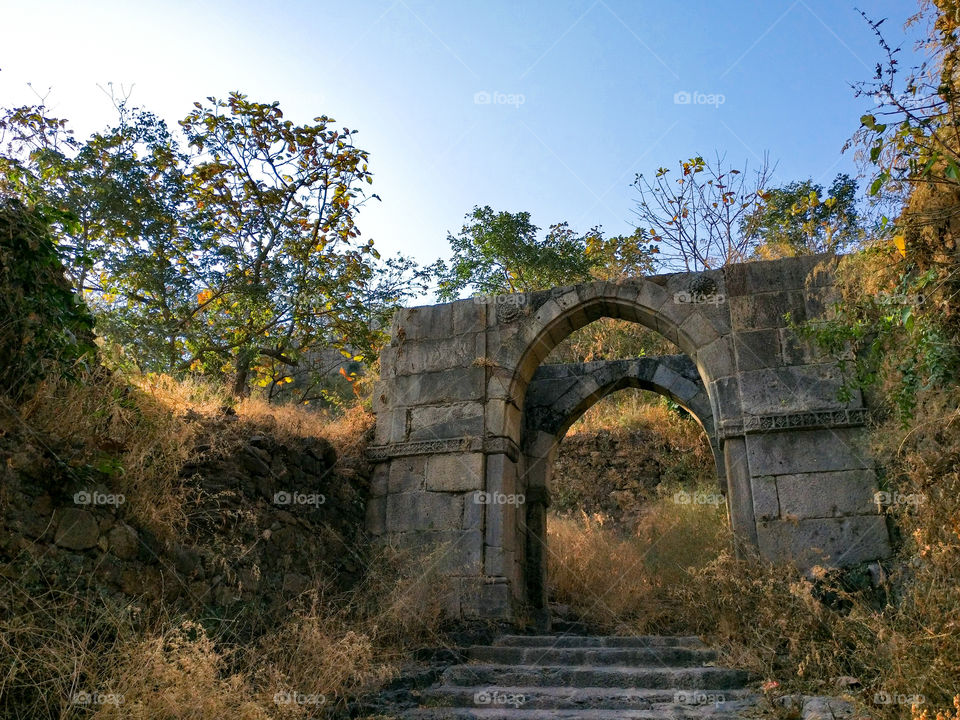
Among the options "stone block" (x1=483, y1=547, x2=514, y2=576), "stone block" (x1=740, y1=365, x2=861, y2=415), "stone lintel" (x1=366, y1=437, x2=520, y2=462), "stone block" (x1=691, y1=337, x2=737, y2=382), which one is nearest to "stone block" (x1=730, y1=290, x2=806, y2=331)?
"stone block" (x1=691, y1=337, x2=737, y2=382)

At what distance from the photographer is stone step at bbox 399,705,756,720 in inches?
179

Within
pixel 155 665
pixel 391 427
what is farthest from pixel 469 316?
pixel 155 665

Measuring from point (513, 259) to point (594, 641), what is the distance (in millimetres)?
10494

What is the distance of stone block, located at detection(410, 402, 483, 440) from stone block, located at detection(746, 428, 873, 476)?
2623 millimetres

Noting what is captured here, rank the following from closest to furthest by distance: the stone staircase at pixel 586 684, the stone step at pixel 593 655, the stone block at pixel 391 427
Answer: the stone staircase at pixel 586 684 → the stone step at pixel 593 655 → the stone block at pixel 391 427

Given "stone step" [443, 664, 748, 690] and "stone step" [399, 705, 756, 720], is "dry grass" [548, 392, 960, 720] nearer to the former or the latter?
"stone step" [443, 664, 748, 690]

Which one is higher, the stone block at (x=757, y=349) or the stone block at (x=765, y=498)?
the stone block at (x=757, y=349)

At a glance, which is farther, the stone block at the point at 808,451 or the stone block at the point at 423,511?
the stone block at the point at 423,511

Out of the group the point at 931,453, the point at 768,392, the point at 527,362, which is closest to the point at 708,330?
the point at 768,392

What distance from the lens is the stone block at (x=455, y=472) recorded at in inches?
294

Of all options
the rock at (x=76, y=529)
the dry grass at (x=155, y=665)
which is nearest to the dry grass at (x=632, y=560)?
the dry grass at (x=155, y=665)

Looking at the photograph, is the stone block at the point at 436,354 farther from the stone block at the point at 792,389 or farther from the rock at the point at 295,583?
the stone block at the point at 792,389

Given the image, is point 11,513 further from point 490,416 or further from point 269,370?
point 269,370

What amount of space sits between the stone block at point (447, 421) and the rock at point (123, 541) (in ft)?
11.6
